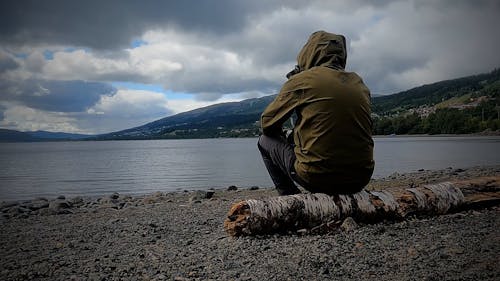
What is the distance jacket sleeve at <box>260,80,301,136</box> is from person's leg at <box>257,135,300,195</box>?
0.29 metres

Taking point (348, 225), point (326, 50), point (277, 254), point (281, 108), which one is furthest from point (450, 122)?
point (277, 254)

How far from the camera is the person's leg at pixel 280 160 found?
607 cm

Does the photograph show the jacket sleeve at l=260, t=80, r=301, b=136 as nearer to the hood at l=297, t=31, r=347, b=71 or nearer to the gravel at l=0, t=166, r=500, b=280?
the hood at l=297, t=31, r=347, b=71

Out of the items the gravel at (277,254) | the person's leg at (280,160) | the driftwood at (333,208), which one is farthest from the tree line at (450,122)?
the gravel at (277,254)

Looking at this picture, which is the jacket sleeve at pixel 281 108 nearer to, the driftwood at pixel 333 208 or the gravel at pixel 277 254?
the driftwood at pixel 333 208

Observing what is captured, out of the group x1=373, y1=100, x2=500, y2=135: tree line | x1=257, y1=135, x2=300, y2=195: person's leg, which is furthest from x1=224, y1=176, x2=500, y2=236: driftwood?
x1=373, y1=100, x2=500, y2=135: tree line

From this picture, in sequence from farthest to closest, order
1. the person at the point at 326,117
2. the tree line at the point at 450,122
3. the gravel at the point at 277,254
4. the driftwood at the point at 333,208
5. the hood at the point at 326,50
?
the tree line at the point at 450,122 < the driftwood at the point at 333,208 < the hood at the point at 326,50 < the person at the point at 326,117 < the gravel at the point at 277,254

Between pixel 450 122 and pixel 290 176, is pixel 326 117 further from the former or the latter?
pixel 450 122

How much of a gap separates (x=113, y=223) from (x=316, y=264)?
224 inches

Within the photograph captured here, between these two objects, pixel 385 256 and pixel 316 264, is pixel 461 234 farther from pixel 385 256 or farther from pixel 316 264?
pixel 316 264

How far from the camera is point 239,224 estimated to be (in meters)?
5.64

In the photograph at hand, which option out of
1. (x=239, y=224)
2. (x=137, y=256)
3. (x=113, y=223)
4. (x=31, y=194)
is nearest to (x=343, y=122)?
(x=239, y=224)

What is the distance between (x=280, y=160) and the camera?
628 centimetres

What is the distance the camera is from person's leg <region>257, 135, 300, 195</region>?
239 inches
